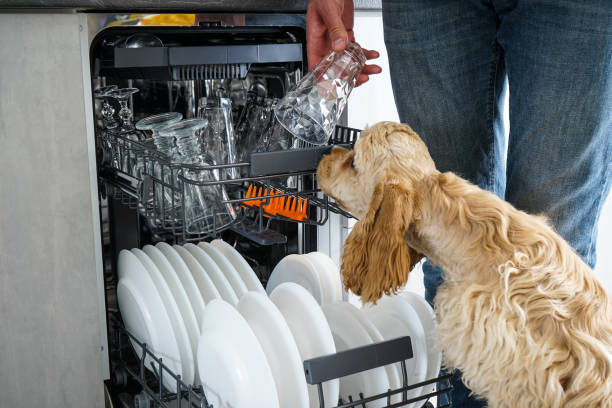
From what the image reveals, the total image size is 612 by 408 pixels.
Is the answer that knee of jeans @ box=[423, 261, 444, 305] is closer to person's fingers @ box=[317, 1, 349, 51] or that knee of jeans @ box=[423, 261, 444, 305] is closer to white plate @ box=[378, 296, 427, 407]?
white plate @ box=[378, 296, 427, 407]

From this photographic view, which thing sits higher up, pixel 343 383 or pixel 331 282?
pixel 331 282

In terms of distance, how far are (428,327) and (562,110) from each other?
41 centimetres

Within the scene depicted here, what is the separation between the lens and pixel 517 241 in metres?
0.86

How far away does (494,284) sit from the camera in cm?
86

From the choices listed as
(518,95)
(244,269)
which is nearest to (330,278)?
(244,269)

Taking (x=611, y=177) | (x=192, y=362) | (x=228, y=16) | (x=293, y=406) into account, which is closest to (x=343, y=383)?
(x=293, y=406)

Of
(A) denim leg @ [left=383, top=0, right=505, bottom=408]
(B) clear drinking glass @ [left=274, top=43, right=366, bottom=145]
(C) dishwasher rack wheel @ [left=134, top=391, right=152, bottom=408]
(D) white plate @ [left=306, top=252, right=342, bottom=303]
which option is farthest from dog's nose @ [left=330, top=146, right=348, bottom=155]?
(C) dishwasher rack wheel @ [left=134, top=391, right=152, bottom=408]

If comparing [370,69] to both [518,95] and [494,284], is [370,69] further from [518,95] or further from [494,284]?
[494,284]

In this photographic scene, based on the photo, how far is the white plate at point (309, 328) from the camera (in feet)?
3.28

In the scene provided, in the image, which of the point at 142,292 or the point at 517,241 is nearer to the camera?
the point at 517,241

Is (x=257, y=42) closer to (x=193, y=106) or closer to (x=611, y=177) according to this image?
(x=193, y=106)

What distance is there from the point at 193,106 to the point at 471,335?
0.79m

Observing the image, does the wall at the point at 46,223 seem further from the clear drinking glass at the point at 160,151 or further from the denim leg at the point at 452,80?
the denim leg at the point at 452,80

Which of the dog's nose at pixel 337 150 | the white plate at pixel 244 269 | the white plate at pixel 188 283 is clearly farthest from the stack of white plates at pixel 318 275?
the dog's nose at pixel 337 150
